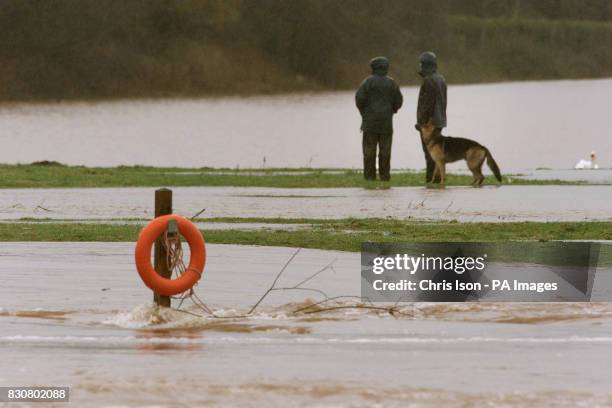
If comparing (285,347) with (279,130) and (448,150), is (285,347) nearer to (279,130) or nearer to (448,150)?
(448,150)

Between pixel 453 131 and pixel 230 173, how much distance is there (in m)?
65.1

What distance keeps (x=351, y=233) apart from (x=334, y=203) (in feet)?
18.2

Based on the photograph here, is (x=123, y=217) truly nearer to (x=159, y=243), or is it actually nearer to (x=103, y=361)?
(x=159, y=243)

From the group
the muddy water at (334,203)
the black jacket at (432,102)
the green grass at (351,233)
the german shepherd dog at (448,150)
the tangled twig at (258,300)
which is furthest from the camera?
the german shepherd dog at (448,150)

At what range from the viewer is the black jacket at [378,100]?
102 ft

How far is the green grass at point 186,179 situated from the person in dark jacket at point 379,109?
55 centimetres

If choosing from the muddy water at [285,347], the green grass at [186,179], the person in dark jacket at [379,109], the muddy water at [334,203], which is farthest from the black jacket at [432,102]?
the muddy water at [285,347]

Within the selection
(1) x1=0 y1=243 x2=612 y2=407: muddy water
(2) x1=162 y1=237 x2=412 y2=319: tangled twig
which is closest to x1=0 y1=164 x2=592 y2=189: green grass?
(1) x1=0 y1=243 x2=612 y2=407: muddy water

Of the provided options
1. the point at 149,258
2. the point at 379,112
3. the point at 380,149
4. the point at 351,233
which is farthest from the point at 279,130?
the point at 149,258

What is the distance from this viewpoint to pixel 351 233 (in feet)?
68.3

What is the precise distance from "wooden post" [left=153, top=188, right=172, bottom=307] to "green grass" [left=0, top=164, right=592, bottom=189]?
16.0m

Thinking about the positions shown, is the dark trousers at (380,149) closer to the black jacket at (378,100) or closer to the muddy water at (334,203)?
the black jacket at (378,100)

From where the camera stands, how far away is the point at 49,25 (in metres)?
156

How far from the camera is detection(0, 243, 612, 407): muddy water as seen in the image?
11008 millimetres
